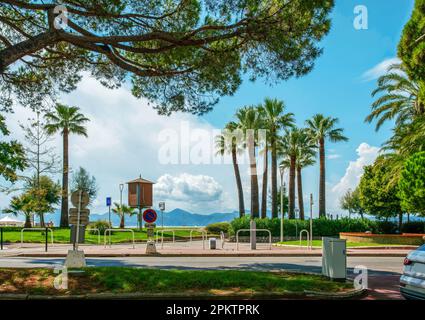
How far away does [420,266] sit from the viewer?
8.18m

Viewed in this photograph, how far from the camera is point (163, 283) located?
34.0 ft

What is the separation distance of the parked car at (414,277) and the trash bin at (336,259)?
9.71ft

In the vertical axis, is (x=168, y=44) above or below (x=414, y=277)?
above

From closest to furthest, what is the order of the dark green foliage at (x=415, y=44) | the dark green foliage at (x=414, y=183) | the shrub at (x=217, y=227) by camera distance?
the dark green foliage at (x=415, y=44) < the dark green foliage at (x=414, y=183) < the shrub at (x=217, y=227)

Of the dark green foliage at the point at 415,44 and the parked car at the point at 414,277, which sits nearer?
the parked car at the point at 414,277

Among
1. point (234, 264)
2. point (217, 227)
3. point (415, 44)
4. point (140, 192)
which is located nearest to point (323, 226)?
point (217, 227)

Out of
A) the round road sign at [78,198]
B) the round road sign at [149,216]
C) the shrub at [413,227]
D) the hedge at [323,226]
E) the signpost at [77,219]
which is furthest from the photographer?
the shrub at [413,227]

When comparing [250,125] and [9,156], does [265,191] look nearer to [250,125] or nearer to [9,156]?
[250,125]

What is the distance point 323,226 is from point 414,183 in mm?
10835

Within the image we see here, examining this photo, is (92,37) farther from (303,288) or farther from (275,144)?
(275,144)

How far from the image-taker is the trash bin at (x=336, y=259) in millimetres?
11492

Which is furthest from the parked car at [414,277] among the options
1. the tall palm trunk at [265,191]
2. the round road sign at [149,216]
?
the tall palm trunk at [265,191]

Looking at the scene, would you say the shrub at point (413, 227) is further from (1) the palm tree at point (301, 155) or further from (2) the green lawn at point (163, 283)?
(2) the green lawn at point (163, 283)

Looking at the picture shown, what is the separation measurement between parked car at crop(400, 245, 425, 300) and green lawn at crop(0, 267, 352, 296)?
1927 mm
